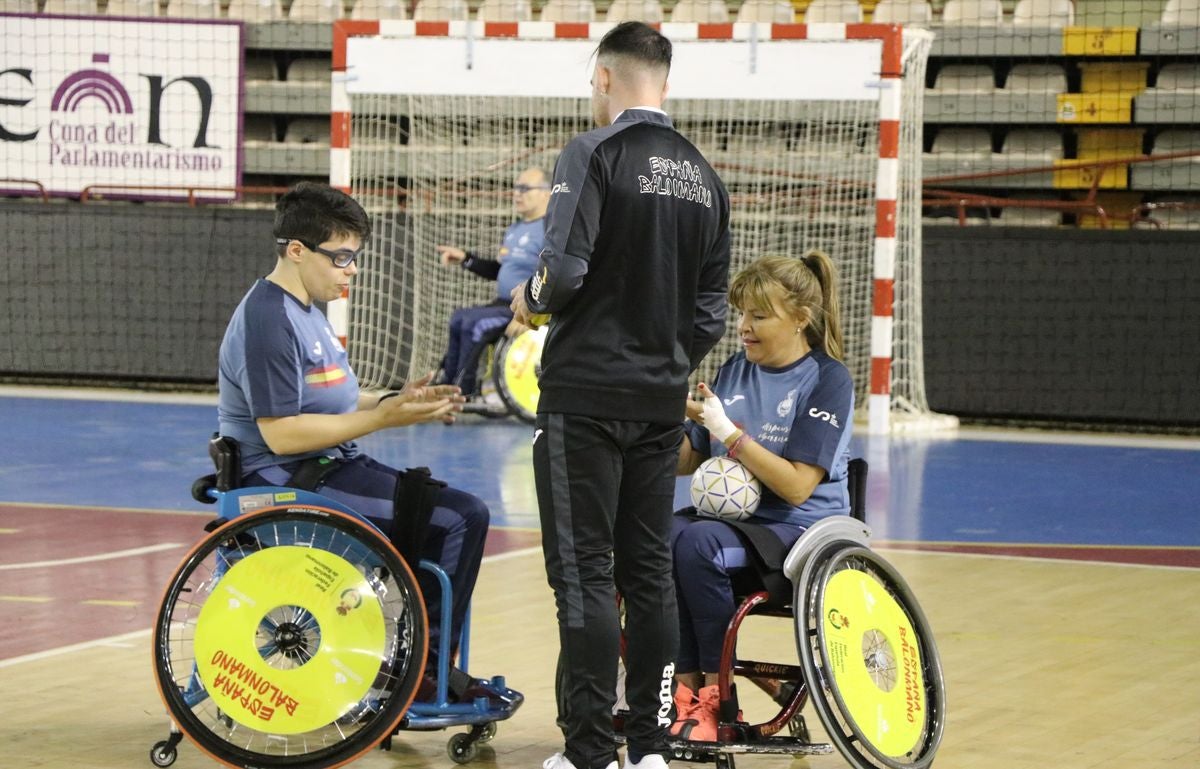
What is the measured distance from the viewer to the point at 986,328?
38.5ft

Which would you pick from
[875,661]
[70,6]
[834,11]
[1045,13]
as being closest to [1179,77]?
[1045,13]

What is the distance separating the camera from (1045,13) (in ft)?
47.6

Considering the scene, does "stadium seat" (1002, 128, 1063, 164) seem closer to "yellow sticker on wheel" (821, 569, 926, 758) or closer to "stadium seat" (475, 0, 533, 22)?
"stadium seat" (475, 0, 533, 22)

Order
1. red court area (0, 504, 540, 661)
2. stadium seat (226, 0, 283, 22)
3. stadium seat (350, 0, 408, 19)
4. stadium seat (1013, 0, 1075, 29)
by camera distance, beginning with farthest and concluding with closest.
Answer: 1. stadium seat (226, 0, 283, 22)
2. stadium seat (350, 0, 408, 19)
3. stadium seat (1013, 0, 1075, 29)
4. red court area (0, 504, 540, 661)

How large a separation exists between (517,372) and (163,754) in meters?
7.34

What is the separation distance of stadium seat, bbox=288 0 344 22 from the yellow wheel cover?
5801 mm

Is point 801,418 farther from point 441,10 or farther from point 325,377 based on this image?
point 441,10

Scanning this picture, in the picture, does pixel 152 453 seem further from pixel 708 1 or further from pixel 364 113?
pixel 708 1

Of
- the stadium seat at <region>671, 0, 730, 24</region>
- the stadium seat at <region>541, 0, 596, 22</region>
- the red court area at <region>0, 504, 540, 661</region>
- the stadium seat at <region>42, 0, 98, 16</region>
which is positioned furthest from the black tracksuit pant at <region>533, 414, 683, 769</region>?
the stadium seat at <region>42, 0, 98, 16</region>

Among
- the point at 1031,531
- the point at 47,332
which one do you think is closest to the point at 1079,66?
the point at 1031,531

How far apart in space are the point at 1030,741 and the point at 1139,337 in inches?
308

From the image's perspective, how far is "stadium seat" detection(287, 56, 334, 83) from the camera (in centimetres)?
1511

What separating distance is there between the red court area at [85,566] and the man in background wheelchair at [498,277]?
380 cm

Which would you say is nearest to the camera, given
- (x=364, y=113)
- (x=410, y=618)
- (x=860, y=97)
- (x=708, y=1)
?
(x=410, y=618)
